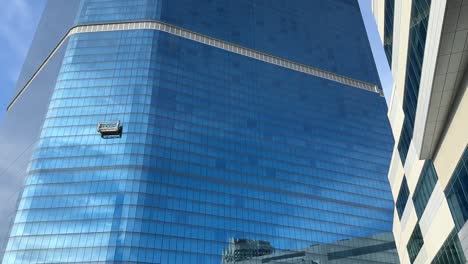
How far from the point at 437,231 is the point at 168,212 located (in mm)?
46108

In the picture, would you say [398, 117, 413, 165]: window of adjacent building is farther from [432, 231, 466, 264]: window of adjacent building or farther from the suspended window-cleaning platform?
the suspended window-cleaning platform

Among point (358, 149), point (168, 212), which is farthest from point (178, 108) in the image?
point (358, 149)

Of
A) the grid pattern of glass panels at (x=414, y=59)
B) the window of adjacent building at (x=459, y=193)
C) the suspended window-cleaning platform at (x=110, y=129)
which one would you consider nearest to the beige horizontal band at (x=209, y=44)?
the suspended window-cleaning platform at (x=110, y=129)

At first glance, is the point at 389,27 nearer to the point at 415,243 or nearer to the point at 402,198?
the point at 402,198

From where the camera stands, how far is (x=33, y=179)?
71188 mm

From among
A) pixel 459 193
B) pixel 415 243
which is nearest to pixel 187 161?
pixel 415 243

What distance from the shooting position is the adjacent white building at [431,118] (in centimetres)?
2353

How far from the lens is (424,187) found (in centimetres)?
3278

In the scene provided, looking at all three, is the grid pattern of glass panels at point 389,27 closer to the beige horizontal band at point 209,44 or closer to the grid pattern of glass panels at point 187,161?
the grid pattern of glass panels at point 187,161

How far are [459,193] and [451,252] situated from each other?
4.32 m

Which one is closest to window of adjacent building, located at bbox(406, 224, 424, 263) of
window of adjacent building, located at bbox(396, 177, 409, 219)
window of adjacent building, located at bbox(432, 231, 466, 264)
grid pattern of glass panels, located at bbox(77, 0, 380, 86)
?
window of adjacent building, located at bbox(396, 177, 409, 219)

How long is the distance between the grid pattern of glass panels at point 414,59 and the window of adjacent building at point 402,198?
4.00 metres

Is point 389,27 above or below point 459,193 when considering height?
above

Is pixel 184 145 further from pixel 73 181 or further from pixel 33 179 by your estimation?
pixel 33 179
